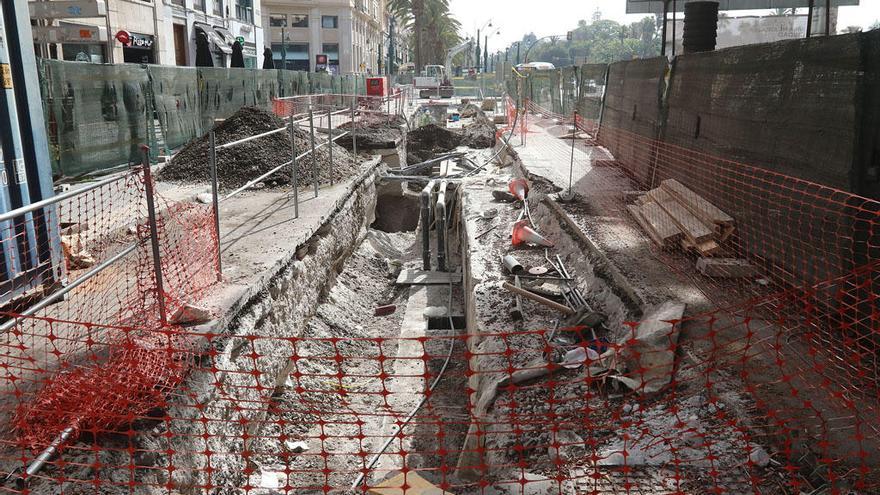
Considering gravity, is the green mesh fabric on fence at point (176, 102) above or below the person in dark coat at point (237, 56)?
below

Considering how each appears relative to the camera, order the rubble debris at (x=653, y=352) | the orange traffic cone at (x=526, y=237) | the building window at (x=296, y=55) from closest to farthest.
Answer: the rubble debris at (x=653, y=352), the orange traffic cone at (x=526, y=237), the building window at (x=296, y=55)

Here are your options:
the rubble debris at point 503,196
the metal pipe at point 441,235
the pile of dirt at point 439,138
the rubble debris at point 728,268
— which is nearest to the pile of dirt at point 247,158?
the metal pipe at point 441,235

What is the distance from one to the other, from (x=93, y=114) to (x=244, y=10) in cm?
2891

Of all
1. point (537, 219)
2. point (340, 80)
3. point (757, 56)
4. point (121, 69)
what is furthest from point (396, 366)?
point (340, 80)

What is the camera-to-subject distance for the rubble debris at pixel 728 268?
19.3ft

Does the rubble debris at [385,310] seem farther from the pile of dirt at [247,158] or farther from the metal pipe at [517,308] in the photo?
the metal pipe at [517,308]

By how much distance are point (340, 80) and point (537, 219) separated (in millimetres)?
24726

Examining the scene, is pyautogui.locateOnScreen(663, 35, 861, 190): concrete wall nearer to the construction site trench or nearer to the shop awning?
the construction site trench

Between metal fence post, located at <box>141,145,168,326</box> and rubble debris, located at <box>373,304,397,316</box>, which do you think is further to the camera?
rubble debris, located at <box>373,304,397,316</box>

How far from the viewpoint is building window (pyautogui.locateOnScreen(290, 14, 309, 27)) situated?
6619 cm

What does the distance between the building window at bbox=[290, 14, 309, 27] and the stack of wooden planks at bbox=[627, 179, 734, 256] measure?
6419 cm

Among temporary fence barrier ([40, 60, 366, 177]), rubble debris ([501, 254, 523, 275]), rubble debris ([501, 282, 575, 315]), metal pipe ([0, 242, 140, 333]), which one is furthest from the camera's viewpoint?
temporary fence barrier ([40, 60, 366, 177])

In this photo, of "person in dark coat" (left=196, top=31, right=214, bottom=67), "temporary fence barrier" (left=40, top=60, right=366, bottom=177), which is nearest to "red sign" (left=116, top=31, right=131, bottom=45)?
"person in dark coat" (left=196, top=31, right=214, bottom=67)

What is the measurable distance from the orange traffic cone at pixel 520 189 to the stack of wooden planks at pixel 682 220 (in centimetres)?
268
